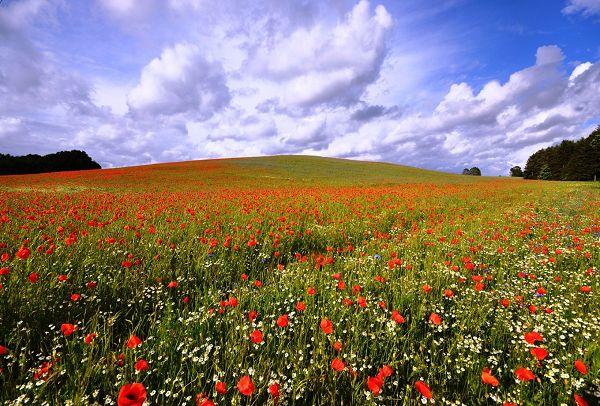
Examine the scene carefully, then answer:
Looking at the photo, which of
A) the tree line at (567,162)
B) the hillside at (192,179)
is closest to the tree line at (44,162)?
the hillside at (192,179)

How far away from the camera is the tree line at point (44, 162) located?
55812mm

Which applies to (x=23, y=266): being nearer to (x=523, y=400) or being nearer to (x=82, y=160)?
(x=523, y=400)

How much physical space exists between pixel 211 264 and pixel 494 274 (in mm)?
4773

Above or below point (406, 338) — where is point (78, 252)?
above

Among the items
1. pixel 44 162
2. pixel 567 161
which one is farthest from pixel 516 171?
pixel 44 162

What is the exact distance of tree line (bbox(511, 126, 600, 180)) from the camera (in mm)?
61812

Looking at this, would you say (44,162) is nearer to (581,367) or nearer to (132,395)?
(132,395)

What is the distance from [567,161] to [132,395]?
101828mm

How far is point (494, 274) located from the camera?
15.4ft

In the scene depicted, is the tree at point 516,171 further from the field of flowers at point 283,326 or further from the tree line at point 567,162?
the field of flowers at point 283,326

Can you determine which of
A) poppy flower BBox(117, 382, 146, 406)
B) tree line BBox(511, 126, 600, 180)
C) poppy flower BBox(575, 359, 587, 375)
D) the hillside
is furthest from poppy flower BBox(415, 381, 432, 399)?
tree line BBox(511, 126, 600, 180)

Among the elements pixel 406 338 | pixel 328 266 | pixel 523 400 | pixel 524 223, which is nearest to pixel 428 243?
pixel 328 266

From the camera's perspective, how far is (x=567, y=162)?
72.0 metres

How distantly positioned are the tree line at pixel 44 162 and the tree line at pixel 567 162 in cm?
10963
